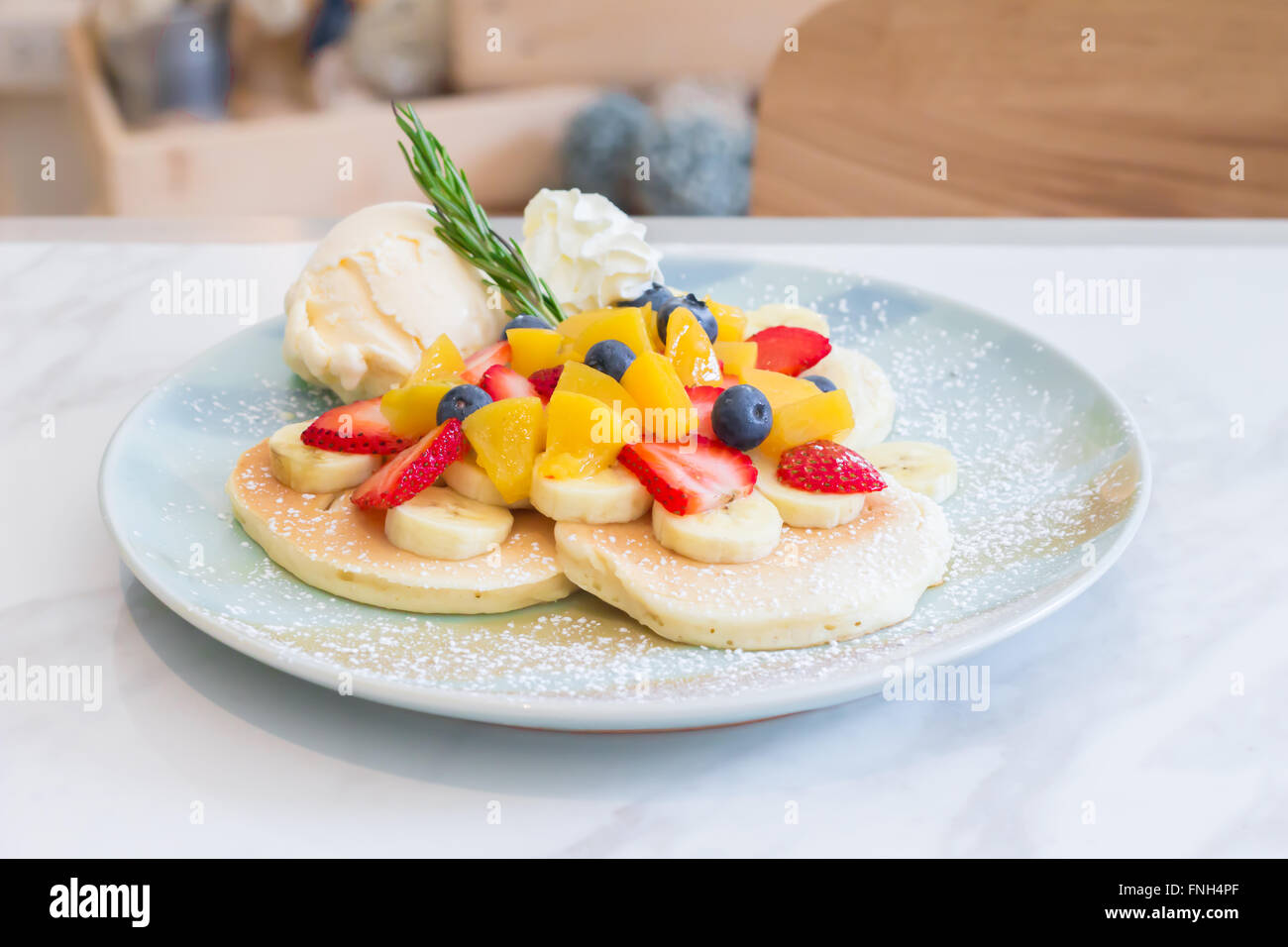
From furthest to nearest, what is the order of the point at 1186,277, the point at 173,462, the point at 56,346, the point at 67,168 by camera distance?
1. the point at 67,168
2. the point at 1186,277
3. the point at 56,346
4. the point at 173,462

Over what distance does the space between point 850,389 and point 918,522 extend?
1.09ft

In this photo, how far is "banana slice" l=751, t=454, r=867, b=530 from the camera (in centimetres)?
120

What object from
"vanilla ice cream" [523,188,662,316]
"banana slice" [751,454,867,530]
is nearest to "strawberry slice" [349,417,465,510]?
"banana slice" [751,454,867,530]

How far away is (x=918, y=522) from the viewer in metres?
1.20

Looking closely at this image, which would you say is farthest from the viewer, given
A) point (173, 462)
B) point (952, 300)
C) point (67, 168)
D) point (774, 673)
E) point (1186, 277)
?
point (67, 168)

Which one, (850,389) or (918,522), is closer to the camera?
(918,522)

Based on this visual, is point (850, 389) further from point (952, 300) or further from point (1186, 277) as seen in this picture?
point (1186, 277)

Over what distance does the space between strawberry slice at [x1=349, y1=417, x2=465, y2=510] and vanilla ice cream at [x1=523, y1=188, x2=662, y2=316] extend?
44 centimetres

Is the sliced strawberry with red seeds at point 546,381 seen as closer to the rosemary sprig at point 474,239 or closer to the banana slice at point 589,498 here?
the banana slice at point 589,498

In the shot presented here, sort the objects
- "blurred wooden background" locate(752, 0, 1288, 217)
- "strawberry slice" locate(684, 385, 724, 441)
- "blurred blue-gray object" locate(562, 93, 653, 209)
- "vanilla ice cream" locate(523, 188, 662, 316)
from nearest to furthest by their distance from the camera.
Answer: "strawberry slice" locate(684, 385, 724, 441), "vanilla ice cream" locate(523, 188, 662, 316), "blurred wooden background" locate(752, 0, 1288, 217), "blurred blue-gray object" locate(562, 93, 653, 209)

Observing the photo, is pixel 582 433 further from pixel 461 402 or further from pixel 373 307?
pixel 373 307

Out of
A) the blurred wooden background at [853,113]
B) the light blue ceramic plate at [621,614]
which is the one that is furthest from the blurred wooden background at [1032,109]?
the light blue ceramic plate at [621,614]

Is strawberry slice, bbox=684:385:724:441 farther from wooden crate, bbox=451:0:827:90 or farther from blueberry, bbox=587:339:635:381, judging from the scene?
wooden crate, bbox=451:0:827:90
